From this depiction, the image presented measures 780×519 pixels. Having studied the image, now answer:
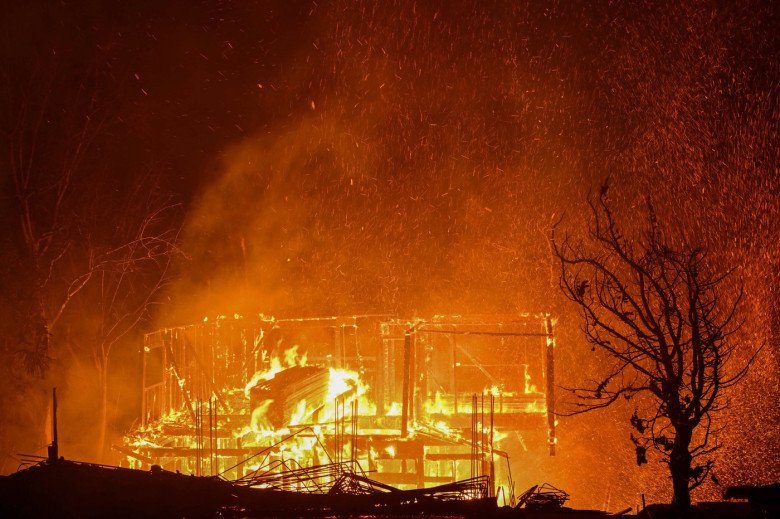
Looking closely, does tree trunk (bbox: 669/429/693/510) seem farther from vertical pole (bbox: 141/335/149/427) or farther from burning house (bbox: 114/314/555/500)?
vertical pole (bbox: 141/335/149/427)

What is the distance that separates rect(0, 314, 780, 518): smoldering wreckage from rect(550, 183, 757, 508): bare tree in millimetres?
882

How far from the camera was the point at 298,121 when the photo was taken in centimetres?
2020

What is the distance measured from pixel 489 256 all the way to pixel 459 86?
5.72 meters

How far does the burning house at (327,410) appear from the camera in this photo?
8.22m

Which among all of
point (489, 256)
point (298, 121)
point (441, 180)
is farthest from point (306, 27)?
point (489, 256)

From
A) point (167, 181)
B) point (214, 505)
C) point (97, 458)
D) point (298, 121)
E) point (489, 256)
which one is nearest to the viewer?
point (214, 505)

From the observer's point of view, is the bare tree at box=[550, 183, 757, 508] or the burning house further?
the burning house

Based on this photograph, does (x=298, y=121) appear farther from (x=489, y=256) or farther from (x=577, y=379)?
(x=577, y=379)

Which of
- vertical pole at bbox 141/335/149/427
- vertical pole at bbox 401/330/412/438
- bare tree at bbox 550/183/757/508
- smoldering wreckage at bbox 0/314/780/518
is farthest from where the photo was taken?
vertical pole at bbox 141/335/149/427

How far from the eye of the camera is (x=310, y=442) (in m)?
8.62

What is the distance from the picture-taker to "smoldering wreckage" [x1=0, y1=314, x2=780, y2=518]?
509cm

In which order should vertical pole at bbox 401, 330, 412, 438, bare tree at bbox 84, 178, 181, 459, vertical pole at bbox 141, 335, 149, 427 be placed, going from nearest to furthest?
vertical pole at bbox 401, 330, 412, 438
vertical pole at bbox 141, 335, 149, 427
bare tree at bbox 84, 178, 181, 459

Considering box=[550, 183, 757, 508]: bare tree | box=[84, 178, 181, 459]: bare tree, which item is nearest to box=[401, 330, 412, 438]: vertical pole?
box=[550, 183, 757, 508]: bare tree

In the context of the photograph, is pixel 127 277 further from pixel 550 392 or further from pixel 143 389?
pixel 550 392
